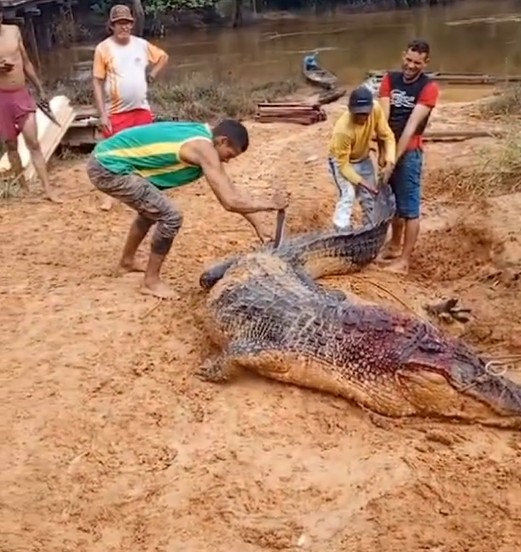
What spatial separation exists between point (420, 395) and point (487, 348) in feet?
3.94

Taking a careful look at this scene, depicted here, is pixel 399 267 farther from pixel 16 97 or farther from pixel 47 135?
pixel 47 135

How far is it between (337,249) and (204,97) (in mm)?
7370

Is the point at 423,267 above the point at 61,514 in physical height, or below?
below

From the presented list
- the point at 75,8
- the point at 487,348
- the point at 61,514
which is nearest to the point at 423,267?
the point at 487,348

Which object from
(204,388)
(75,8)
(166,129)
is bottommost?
(75,8)

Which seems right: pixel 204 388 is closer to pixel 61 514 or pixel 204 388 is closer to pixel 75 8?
pixel 61 514

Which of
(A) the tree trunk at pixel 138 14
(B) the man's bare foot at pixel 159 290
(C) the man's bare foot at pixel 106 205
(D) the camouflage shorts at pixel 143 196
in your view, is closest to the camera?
(D) the camouflage shorts at pixel 143 196

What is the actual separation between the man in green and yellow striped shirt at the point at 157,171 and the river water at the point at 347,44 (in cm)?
1162

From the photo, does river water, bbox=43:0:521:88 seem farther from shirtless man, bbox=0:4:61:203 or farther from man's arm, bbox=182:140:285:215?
man's arm, bbox=182:140:285:215

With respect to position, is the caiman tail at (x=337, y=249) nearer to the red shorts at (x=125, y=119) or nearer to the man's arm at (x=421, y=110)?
the man's arm at (x=421, y=110)

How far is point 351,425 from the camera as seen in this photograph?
442cm

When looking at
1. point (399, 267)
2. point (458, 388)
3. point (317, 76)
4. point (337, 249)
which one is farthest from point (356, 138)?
point (317, 76)

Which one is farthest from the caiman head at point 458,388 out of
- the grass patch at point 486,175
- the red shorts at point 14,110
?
the red shorts at point 14,110

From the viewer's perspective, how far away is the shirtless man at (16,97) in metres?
7.56
